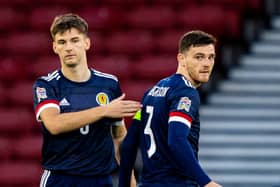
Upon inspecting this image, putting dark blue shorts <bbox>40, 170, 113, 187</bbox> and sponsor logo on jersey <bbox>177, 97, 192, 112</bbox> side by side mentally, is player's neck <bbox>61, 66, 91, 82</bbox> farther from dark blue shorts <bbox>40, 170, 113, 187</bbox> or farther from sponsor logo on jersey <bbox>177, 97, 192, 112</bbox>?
sponsor logo on jersey <bbox>177, 97, 192, 112</bbox>

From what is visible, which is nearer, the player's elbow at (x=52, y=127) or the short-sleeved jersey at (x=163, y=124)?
the short-sleeved jersey at (x=163, y=124)

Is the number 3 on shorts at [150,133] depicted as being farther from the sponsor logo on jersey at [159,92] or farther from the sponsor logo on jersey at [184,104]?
the sponsor logo on jersey at [184,104]

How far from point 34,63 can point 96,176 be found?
3815 mm

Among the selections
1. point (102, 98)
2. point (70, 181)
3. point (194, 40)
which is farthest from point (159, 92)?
point (70, 181)

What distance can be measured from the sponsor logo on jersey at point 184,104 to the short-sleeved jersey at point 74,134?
53cm

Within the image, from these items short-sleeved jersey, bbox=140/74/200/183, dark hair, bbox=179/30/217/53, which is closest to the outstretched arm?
short-sleeved jersey, bbox=140/74/200/183

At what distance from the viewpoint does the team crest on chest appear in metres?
6.57

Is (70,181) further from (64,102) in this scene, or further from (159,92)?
(159,92)

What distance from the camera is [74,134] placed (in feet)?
21.4

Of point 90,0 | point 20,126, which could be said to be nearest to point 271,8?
point 90,0

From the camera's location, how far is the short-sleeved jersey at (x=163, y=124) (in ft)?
20.2

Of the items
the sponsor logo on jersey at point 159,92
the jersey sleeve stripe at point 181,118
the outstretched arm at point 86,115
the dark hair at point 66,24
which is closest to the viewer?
the jersey sleeve stripe at point 181,118

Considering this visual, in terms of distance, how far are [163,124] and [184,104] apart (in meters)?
0.17

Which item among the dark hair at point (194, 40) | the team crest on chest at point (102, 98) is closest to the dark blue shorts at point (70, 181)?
the team crest on chest at point (102, 98)
